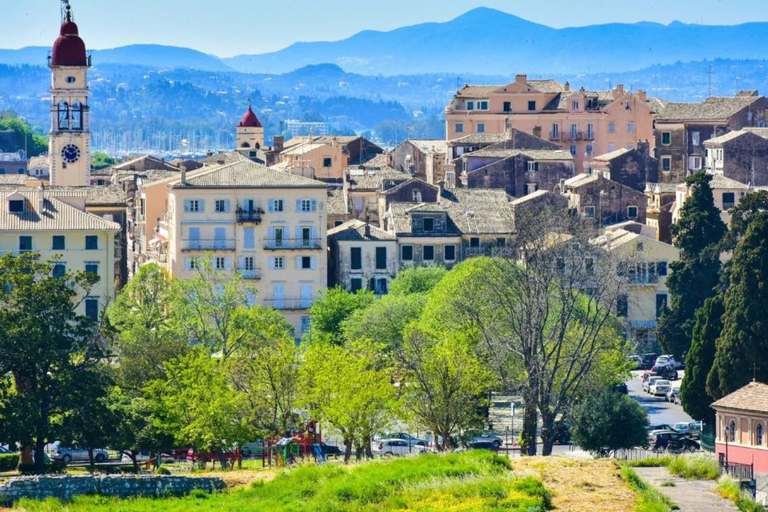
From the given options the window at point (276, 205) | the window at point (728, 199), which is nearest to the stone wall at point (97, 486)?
the window at point (276, 205)

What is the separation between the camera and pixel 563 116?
15650cm

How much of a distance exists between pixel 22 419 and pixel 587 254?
3412cm

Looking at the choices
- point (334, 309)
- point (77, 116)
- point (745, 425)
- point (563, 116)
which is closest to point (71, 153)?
point (77, 116)

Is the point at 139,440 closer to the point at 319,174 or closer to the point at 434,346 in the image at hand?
the point at 434,346

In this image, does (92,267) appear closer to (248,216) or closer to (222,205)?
(222,205)

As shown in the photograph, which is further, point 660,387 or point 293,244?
point 293,244

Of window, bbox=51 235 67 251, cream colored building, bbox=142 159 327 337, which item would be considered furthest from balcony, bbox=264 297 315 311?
window, bbox=51 235 67 251

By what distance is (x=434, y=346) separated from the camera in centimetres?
7212

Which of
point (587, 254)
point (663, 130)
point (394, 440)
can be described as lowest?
point (394, 440)

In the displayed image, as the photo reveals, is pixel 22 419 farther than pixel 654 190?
No

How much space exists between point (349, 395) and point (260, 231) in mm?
37494

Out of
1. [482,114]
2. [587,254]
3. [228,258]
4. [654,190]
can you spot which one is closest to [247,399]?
[587,254]

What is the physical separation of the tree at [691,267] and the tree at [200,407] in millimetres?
32191

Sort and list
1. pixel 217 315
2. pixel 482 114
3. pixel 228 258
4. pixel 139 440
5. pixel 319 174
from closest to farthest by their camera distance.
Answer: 1. pixel 139 440
2. pixel 217 315
3. pixel 228 258
4. pixel 319 174
5. pixel 482 114
